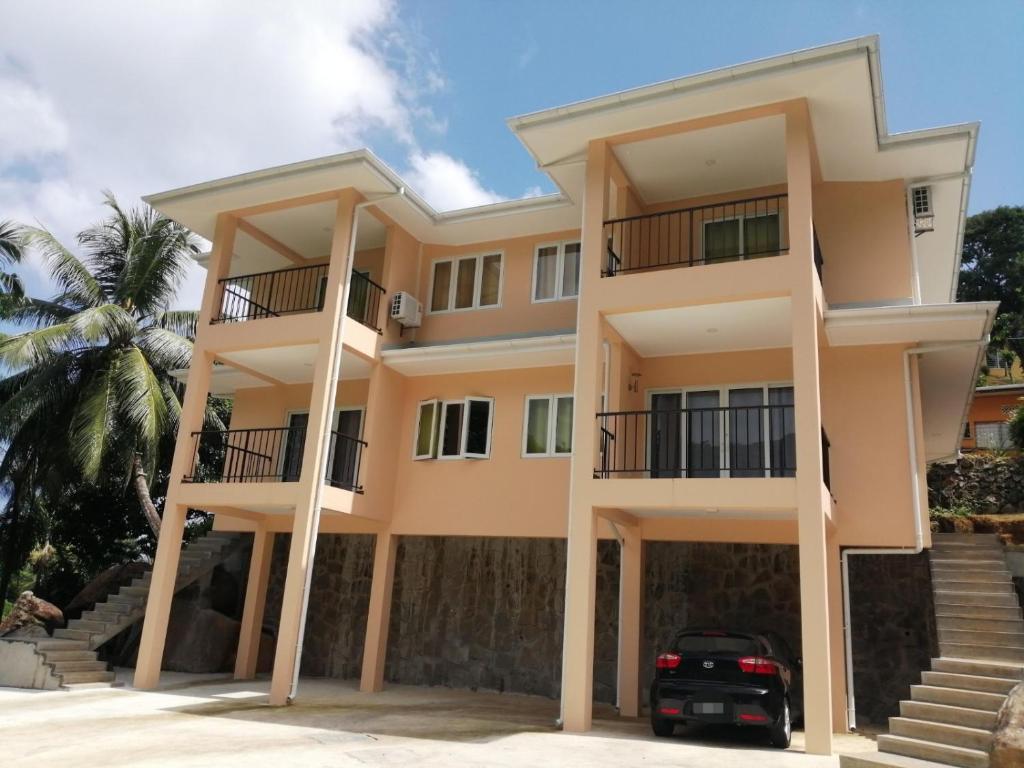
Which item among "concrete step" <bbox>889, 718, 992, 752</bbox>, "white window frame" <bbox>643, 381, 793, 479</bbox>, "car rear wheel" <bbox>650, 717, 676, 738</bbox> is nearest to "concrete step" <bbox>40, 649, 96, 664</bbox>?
"car rear wheel" <bbox>650, 717, 676, 738</bbox>

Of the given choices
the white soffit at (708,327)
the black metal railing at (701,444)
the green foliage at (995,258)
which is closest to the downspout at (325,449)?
the black metal railing at (701,444)

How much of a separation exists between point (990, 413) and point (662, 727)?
82.2 ft

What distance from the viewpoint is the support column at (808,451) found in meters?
9.01

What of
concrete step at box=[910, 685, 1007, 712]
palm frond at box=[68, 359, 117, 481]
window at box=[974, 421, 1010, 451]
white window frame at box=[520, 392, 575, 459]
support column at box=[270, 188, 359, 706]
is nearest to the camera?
concrete step at box=[910, 685, 1007, 712]

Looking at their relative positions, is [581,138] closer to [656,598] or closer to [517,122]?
[517,122]

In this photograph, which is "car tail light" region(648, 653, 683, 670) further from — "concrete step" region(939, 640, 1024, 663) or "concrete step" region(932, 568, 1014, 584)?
"concrete step" region(932, 568, 1014, 584)

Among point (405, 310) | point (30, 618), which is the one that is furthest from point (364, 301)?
point (30, 618)

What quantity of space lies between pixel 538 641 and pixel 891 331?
8529 millimetres

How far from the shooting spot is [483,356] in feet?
46.1

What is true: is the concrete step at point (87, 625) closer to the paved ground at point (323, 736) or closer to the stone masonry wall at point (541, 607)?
the paved ground at point (323, 736)

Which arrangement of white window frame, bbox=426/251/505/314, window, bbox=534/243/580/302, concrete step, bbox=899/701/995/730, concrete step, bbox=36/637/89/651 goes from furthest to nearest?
white window frame, bbox=426/251/505/314 → window, bbox=534/243/580/302 → concrete step, bbox=36/637/89/651 → concrete step, bbox=899/701/995/730

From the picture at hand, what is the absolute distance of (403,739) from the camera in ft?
30.4

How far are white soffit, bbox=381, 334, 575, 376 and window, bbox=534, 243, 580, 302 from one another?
1418 millimetres

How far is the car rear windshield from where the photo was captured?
959 cm
